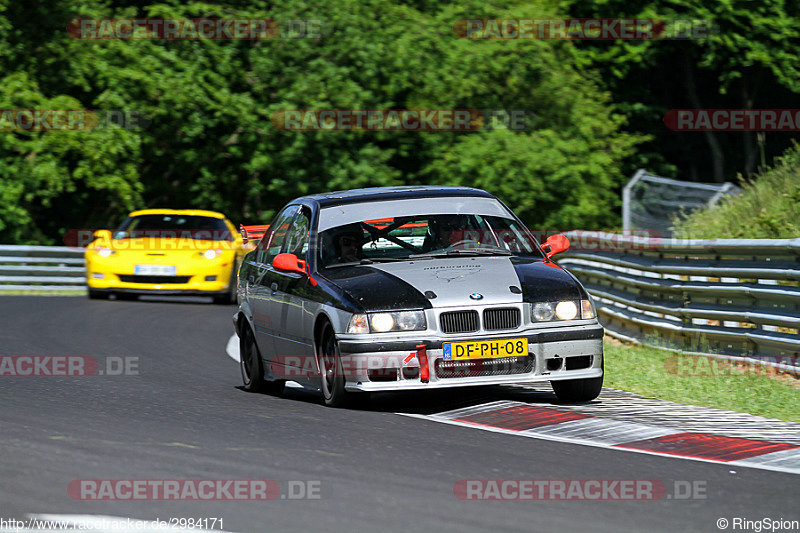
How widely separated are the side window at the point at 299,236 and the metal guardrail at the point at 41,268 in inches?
654

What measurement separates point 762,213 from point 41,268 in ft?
52.3

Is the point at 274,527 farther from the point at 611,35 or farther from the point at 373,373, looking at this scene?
the point at 611,35

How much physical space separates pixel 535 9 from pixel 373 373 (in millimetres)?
25893

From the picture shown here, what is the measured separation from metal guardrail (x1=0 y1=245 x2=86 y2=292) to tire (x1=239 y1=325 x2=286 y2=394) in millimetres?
16084

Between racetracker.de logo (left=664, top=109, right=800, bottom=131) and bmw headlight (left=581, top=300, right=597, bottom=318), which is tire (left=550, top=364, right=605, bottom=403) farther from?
racetracker.de logo (left=664, top=109, right=800, bottom=131)

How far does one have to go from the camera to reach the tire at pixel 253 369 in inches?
Result: 436

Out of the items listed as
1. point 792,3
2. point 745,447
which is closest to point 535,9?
point 792,3

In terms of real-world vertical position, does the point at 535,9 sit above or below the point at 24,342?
above

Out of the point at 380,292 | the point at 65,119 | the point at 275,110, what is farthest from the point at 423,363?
the point at 275,110

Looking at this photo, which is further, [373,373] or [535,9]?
[535,9]

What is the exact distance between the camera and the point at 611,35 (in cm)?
3912

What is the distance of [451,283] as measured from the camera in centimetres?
935

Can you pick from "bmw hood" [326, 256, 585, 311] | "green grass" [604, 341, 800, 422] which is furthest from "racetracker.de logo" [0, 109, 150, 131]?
"bmw hood" [326, 256, 585, 311]

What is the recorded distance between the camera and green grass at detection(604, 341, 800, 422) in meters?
9.89
